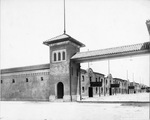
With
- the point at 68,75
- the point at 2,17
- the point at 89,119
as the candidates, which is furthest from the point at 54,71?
the point at 89,119

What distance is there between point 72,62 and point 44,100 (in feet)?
19.9

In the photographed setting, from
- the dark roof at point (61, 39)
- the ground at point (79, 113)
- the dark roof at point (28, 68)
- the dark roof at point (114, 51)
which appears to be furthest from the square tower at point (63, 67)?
the ground at point (79, 113)

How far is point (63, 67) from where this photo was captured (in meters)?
20.3

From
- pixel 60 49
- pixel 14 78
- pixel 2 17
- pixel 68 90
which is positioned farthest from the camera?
pixel 14 78

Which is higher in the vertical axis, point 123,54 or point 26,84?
point 123,54

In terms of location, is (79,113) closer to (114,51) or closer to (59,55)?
(114,51)

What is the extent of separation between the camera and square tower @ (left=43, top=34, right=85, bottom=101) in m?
19.7

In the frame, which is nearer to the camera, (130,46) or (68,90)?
(130,46)

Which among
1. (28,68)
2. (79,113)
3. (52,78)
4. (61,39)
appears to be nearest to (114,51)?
(61,39)

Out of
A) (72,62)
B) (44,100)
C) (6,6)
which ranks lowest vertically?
(44,100)

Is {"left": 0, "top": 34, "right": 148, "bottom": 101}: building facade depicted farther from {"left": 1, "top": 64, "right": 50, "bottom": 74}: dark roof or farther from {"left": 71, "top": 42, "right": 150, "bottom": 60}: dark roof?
{"left": 71, "top": 42, "right": 150, "bottom": 60}: dark roof

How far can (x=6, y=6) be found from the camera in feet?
35.3

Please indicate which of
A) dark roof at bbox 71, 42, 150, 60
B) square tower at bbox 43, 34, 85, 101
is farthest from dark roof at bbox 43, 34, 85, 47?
dark roof at bbox 71, 42, 150, 60

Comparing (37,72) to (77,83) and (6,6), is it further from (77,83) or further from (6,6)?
(6,6)
